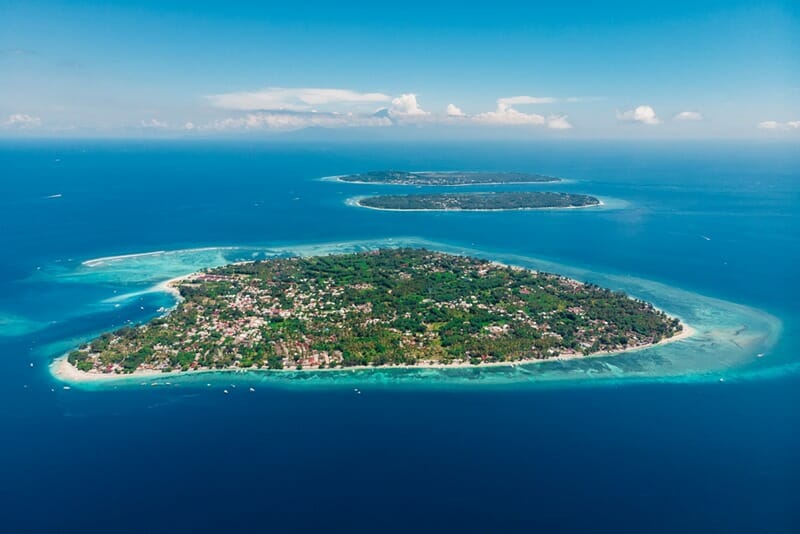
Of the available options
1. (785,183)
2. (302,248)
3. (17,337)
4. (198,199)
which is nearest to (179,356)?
(17,337)

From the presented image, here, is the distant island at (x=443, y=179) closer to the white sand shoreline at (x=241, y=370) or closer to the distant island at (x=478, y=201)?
the distant island at (x=478, y=201)

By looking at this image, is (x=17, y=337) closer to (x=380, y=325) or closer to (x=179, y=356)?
(x=179, y=356)

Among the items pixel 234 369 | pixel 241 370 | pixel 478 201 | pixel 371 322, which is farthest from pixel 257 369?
pixel 478 201

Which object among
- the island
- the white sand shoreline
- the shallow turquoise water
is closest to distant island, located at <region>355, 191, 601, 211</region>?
the shallow turquoise water

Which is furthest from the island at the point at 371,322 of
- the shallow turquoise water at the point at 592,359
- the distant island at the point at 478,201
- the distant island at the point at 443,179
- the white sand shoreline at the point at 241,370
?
the distant island at the point at 443,179

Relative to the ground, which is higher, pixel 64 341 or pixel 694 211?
pixel 694 211

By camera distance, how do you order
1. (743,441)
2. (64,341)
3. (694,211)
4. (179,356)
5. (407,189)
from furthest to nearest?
1. (407,189)
2. (694,211)
3. (64,341)
4. (179,356)
5. (743,441)

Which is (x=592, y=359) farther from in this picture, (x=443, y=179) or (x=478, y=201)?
(x=443, y=179)

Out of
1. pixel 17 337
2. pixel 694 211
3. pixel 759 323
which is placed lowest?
pixel 17 337
